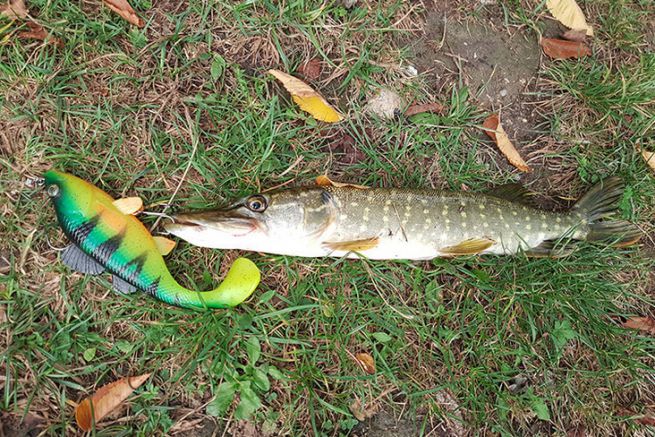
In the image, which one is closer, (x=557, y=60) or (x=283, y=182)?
(x=283, y=182)

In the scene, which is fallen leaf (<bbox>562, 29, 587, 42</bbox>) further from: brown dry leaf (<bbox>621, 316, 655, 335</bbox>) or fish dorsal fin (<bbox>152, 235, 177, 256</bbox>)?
fish dorsal fin (<bbox>152, 235, 177, 256</bbox>)

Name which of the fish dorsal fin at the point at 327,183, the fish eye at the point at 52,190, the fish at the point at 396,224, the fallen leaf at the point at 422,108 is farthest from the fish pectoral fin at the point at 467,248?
the fish eye at the point at 52,190

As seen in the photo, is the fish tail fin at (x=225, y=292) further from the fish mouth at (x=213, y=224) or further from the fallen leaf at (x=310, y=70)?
the fallen leaf at (x=310, y=70)

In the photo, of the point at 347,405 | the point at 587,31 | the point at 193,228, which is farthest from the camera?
the point at 587,31

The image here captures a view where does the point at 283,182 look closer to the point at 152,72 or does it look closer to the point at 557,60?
the point at 152,72

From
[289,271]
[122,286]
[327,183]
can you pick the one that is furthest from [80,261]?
[327,183]

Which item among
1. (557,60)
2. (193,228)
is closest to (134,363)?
(193,228)
